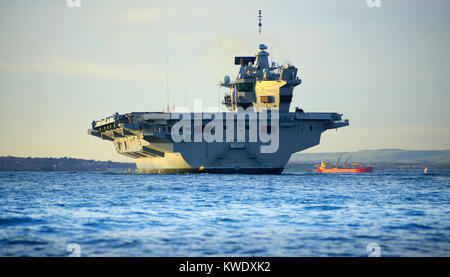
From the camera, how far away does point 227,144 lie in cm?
5184

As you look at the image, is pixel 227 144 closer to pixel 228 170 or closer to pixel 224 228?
pixel 228 170

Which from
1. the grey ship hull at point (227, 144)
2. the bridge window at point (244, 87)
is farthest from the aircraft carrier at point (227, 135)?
the bridge window at point (244, 87)

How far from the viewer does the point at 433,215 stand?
58.9ft

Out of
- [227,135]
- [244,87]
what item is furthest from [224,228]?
[244,87]

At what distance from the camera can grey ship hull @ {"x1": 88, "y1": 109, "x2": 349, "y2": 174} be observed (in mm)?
50969

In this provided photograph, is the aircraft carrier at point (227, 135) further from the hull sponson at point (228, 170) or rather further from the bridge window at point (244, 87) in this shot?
the bridge window at point (244, 87)

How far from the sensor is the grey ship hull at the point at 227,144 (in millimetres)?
50969

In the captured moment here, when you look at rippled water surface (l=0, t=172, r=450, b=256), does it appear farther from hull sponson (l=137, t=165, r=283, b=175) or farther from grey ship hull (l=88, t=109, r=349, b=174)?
hull sponson (l=137, t=165, r=283, b=175)

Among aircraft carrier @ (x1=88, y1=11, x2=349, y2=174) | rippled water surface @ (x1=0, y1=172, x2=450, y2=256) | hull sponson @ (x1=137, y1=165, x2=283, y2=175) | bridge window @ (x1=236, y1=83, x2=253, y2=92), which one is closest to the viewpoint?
rippled water surface @ (x1=0, y1=172, x2=450, y2=256)

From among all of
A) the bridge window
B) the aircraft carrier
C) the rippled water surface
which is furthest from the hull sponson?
the rippled water surface
